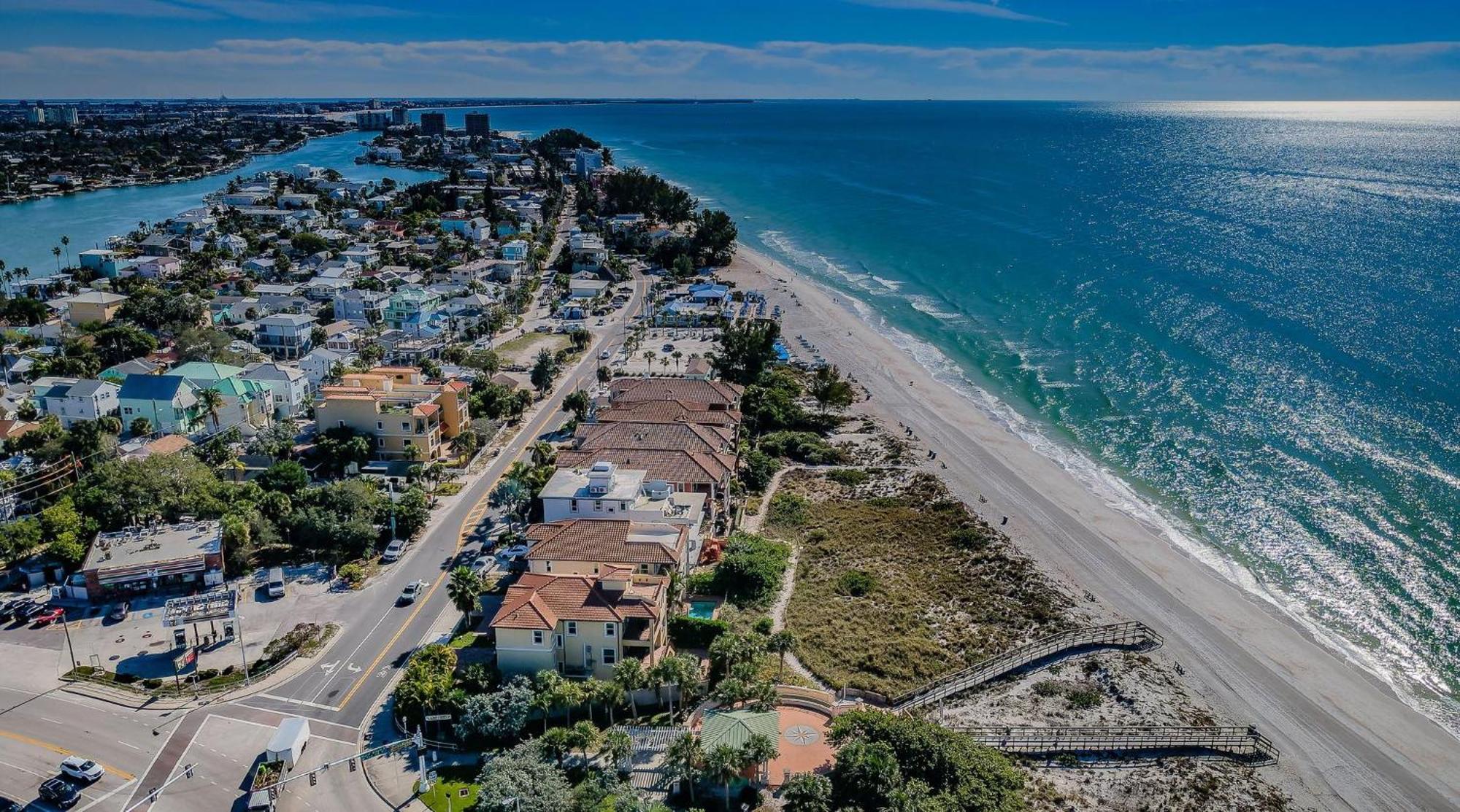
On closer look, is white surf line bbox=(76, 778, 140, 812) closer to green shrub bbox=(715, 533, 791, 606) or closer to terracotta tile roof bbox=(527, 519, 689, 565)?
terracotta tile roof bbox=(527, 519, 689, 565)

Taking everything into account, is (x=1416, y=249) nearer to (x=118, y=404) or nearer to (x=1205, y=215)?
(x=1205, y=215)

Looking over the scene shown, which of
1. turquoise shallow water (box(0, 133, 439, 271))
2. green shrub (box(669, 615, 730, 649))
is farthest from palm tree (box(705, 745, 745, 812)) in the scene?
turquoise shallow water (box(0, 133, 439, 271))

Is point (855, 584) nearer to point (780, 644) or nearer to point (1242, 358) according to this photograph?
point (780, 644)

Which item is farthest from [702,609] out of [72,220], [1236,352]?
[72,220]

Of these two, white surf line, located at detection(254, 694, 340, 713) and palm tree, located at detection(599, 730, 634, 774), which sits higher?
palm tree, located at detection(599, 730, 634, 774)

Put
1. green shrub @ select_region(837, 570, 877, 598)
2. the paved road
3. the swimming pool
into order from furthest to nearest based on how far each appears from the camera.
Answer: green shrub @ select_region(837, 570, 877, 598) → the swimming pool → the paved road

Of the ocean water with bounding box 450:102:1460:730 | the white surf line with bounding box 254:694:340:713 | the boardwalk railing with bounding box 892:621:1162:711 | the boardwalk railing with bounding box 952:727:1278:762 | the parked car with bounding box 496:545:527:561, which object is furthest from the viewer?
the ocean water with bounding box 450:102:1460:730
